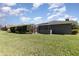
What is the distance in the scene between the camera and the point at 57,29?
187 centimetres

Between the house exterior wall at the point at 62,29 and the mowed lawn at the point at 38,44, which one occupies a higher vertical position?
the house exterior wall at the point at 62,29

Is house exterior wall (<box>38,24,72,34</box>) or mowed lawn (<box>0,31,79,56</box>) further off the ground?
house exterior wall (<box>38,24,72,34</box>)

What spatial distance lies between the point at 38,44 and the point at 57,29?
0.25 metres

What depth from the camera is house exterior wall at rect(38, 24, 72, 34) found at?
1.84 m

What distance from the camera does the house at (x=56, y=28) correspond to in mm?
1840

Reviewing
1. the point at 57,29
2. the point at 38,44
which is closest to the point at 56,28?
the point at 57,29

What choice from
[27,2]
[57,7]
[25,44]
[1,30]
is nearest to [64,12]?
[57,7]

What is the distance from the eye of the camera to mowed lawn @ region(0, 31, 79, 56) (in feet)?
5.91

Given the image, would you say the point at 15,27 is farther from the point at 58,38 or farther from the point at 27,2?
the point at 58,38

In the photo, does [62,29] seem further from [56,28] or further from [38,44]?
[38,44]

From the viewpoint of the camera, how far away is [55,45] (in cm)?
183

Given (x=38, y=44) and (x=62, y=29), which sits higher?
(x=62, y=29)

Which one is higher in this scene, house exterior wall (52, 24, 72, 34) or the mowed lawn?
house exterior wall (52, 24, 72, 34)

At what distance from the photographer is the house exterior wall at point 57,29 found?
72.4 inches
